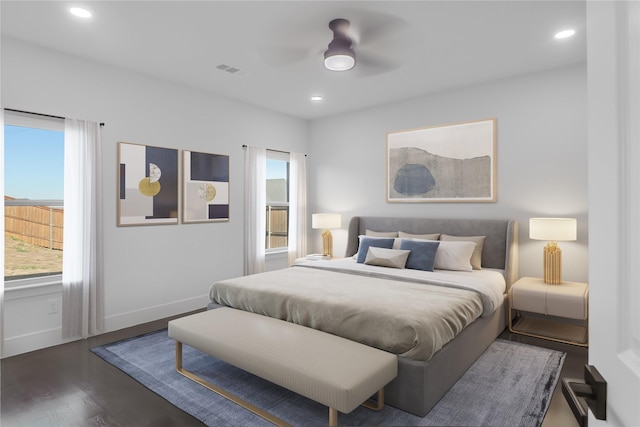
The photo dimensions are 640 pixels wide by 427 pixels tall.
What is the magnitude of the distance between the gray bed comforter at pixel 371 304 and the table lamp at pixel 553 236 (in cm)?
69

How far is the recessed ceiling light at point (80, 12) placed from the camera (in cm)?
271

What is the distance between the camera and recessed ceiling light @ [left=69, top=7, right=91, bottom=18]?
271 cm

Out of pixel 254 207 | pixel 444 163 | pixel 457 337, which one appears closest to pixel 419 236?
pixel 444 163

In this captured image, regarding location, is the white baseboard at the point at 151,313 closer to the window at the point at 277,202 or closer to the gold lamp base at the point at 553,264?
the window at the point at 277,202

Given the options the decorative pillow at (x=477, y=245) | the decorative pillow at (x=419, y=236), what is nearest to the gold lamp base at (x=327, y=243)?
the decorative pillow at (x=419, y=236)

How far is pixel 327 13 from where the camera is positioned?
276 cm

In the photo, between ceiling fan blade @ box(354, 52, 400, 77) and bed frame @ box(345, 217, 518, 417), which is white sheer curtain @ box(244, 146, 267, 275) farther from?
ceiling fan blade @ box(354, 52, 400, 77)

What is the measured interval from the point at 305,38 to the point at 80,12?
1719 mm

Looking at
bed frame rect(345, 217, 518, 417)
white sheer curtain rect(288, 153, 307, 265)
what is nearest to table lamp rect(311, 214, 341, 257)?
bed frame rect(345, 217, 518, 417)

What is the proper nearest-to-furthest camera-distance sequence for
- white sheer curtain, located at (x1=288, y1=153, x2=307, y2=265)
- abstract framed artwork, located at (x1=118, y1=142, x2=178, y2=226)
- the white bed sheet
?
the white bed sheet, abstract framed artwork, located at (x1=118, y1=142, x2=178, y2=226), white sheer curtain, located at (x1=288, y1=153, x2=307, y2=265)

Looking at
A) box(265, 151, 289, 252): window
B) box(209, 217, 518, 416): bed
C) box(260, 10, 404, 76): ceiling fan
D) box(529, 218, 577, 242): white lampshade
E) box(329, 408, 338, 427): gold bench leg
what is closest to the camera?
box(329, 408, 338, 427): gold bench leg

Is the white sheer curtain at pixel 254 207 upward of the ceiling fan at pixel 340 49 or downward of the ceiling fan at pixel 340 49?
downward

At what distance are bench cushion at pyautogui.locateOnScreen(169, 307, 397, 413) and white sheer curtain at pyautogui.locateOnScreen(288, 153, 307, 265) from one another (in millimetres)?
2919

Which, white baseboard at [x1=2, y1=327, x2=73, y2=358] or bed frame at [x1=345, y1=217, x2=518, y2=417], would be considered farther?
white baseboard at [x1=2, y1=327, x2=73, y2=358]
